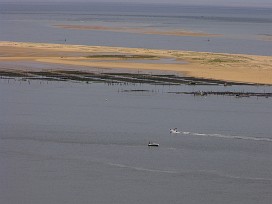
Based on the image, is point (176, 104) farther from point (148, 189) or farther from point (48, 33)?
point (48, 33)

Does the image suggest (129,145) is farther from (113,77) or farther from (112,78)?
(113,77)

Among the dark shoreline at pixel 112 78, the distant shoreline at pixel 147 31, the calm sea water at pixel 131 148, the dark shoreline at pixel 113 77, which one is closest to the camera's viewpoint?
the calm sea water at pixel 131 148

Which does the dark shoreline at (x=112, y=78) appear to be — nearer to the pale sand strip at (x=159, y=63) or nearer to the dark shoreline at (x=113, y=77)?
the dark shoreline at (x=113, y=77)

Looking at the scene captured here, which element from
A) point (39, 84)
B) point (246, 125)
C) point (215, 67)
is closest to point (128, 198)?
point (246, 125)

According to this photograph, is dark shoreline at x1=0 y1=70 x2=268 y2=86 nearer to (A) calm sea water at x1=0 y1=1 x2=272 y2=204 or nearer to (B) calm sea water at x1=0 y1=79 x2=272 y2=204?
(A) calm sea water at x1=0 y1=1 x2=272 y2=204

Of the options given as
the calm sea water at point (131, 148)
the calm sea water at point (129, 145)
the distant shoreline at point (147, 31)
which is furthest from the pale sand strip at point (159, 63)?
the distant shoreline at point (147, 31)

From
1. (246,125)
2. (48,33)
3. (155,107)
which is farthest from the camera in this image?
(48,33)

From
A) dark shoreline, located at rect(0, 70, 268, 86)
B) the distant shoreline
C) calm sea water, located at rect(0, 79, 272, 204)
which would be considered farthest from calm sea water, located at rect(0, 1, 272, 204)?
the distant shoreline
